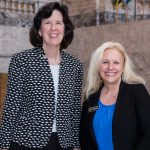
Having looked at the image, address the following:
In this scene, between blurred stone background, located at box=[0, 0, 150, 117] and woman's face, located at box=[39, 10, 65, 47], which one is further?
blurred stone background, located at box=[0, 0, 150, 117]

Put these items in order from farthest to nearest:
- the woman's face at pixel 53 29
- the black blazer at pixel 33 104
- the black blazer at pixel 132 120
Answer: the woman's face at pixel 53 29, the black blazer at pixel 33 104, the black blazer at pixel 132 120

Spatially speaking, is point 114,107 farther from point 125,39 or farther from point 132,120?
point 125,39

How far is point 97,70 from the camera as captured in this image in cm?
317

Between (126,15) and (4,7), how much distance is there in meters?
1.72

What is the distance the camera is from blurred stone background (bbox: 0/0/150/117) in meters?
5.55

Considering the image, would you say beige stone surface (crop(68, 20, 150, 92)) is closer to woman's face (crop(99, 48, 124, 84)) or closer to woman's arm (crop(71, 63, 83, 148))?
woman's arm (crop(71, 63, 83, 148))

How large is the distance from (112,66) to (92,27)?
3.10 metres

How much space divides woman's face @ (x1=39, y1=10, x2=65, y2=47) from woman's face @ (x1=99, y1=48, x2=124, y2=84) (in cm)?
35

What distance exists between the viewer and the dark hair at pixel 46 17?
123 inches

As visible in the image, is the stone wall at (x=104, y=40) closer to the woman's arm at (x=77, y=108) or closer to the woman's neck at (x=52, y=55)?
the woman's arm at (x=77, y=108)

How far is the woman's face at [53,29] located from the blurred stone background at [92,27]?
8.05 ft

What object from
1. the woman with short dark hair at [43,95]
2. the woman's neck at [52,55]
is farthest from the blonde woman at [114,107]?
the woman's neck at [52,55]

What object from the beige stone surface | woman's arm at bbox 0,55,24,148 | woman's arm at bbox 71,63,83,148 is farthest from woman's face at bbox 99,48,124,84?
the beige stone surface

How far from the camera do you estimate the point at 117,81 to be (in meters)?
3.06
